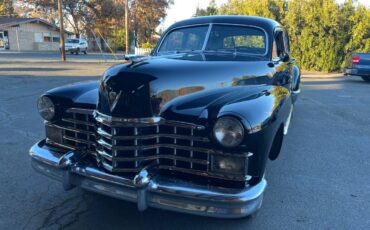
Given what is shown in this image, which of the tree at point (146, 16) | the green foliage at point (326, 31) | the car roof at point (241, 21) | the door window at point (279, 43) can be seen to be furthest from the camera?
the tree at point (146, 16)

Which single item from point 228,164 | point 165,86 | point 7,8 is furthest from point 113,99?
point 7,8

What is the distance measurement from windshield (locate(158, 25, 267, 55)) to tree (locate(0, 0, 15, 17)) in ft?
200

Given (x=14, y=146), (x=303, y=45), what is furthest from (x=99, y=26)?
(x=14, y=146)

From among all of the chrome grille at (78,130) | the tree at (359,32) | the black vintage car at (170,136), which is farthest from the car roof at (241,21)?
the tree at (359,32)

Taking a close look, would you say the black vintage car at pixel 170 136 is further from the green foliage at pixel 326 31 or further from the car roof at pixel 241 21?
the green foliage at pixel 326 31

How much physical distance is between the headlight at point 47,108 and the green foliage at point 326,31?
19.0 meters

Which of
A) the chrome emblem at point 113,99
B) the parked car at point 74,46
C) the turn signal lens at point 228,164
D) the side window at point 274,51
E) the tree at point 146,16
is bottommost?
the parked car at point 74,46

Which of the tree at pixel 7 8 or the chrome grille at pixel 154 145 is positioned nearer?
the chrome grille at pixel 154 145

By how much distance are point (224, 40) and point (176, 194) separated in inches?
92.1

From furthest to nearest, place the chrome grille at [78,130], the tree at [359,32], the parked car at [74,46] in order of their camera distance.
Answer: the parked car at [74,46]
the tree at [359,32]
the chrome grille at [78,130]

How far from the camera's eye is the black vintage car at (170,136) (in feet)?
8.11

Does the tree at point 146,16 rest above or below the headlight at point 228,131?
above

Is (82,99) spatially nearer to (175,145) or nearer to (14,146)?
(175,145)

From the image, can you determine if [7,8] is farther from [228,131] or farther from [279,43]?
[228,131]
